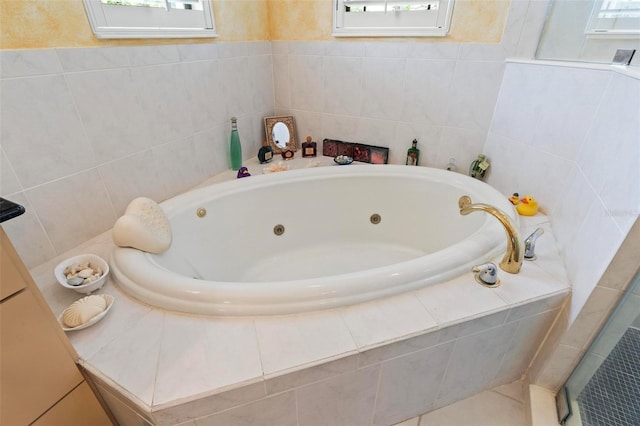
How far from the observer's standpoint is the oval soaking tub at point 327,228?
1.09 m

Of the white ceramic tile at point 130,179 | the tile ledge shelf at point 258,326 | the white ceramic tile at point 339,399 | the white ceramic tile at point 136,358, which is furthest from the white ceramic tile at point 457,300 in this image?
the white ceramic tile at point 130,179

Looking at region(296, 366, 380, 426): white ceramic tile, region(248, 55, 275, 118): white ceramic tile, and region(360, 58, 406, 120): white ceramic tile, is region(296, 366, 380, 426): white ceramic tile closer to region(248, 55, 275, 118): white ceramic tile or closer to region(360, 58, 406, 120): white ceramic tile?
region(360, 58, 406, 120): white ceramic tile

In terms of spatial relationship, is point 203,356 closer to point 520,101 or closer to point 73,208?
point 73,208

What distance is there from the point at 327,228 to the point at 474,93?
102cm

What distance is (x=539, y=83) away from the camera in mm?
1333

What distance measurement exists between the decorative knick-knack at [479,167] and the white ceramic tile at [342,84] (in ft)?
2.34

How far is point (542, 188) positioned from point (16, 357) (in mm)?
1778

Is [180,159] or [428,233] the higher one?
[180,159]

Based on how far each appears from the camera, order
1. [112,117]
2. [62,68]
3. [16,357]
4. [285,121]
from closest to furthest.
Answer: [16,357] < [62,68] < [112,117] < [285,121]

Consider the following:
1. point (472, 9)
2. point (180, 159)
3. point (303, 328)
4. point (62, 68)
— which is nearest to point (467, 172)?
point (472, 9)

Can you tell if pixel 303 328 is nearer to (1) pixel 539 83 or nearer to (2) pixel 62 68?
(2) pixel 62 68

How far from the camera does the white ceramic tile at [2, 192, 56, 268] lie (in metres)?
0.98

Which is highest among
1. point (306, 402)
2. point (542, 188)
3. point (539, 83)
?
point (539, 83)

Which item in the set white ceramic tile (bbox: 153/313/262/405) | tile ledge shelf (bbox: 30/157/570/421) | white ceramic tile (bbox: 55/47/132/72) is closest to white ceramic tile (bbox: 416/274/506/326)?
tile ledge shelf (bbox: 30/157/570/421)
